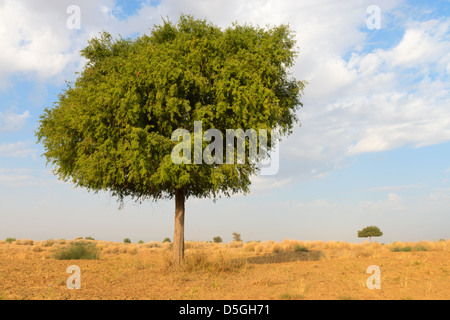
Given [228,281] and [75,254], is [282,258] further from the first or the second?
[75,254]

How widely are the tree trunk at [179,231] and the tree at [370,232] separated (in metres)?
41.4

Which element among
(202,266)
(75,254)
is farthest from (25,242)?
(202,266)

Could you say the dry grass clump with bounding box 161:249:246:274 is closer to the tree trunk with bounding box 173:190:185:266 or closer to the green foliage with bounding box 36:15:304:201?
the tree trunk with bounding box 173:190:185:266

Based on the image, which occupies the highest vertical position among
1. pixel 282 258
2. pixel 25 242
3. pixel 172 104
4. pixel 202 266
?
pixel 172 104

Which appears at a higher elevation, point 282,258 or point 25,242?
point 282,258

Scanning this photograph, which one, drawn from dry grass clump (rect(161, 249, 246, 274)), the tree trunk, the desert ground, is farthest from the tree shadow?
the tree trunk

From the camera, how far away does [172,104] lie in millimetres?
15555

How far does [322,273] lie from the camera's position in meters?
15.9

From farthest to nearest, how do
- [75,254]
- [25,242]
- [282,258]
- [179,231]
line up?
[25,242] < [75,254] < [282,258] < [179,231]

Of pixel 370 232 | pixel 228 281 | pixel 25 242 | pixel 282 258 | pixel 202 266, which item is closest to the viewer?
pixel 228 281

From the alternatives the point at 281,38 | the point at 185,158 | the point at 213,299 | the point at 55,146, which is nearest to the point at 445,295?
the point at 213,299

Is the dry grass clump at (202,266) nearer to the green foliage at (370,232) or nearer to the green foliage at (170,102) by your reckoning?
the green foliage at (170,102)

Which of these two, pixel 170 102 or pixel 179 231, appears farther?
pixel 179 231
